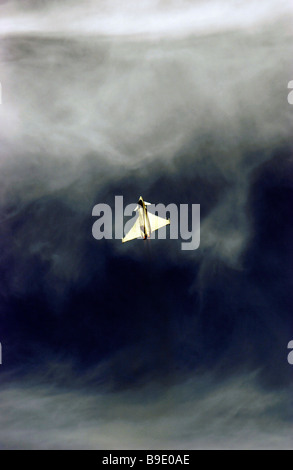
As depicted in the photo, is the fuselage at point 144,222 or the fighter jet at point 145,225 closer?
the fuselage at point 144,222

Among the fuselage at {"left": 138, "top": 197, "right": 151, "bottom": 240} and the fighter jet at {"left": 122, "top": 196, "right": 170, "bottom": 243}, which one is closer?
the fuselage at {"left": 138, "top": 197, "right": 151, "bottom": 240}

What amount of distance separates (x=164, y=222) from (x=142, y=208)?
28.5 feet

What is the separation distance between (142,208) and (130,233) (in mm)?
9331

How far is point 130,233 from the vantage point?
130875mm

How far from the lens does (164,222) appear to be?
428 feet
